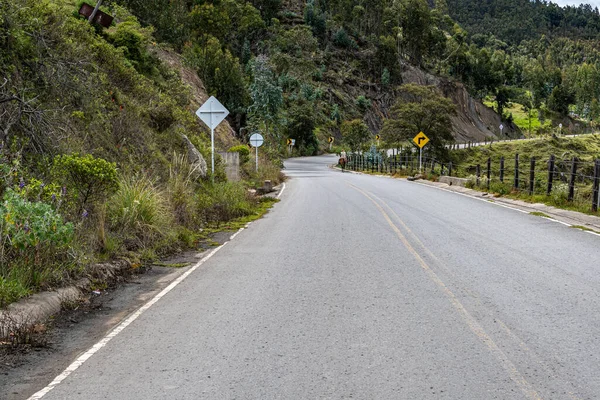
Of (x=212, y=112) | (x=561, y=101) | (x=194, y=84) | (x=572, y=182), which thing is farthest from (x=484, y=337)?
(x=561, y=101)

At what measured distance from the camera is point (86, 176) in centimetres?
897

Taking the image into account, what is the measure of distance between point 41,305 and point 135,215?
431 centimetres

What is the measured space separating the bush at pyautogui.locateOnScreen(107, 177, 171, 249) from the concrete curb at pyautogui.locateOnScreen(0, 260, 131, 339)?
78.6 inches

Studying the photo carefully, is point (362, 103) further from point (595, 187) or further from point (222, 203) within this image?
point (222, 203)

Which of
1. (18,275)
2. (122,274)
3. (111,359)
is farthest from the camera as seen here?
(122,274)

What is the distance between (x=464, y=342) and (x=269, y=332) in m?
1.98

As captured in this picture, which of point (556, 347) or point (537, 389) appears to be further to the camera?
point (556, 347)

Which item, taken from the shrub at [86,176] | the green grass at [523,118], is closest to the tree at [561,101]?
the green grass at [523,118]

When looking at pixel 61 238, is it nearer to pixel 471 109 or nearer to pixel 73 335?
pixel 73 335

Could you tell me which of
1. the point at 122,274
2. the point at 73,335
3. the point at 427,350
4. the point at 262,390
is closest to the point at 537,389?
the point at 427,350

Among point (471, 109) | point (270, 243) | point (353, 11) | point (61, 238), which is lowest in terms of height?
point (270, 243)

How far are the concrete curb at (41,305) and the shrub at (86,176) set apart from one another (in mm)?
1348

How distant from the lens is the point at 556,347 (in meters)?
5.52

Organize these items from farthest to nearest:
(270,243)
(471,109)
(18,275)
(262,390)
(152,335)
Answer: (471,109) → (270,243) → (18,275) → (152,335) → (262,390)
